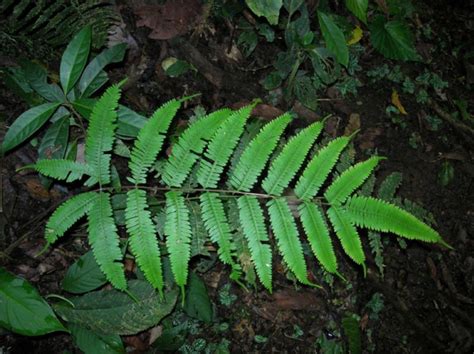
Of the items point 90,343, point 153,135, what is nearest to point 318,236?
point 153,135

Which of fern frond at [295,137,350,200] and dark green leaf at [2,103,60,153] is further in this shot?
dark green leaf at [2,103,60,153]

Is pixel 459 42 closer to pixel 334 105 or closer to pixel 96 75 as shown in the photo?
pixel 334 105

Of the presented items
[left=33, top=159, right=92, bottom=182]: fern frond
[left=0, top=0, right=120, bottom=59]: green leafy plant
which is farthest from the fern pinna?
[left=0, top=0, right=120, bottom=59]: green leafy plant

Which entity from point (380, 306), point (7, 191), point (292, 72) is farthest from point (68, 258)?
point (380, 306)

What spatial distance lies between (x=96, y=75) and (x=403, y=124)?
3.15 metres

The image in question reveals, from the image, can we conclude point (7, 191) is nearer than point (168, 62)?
Yes

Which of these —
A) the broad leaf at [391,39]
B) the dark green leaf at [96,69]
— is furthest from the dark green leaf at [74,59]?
the broad leaf at [391,39]

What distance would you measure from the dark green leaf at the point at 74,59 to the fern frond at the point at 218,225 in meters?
1.19

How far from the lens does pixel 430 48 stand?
16.3 feet

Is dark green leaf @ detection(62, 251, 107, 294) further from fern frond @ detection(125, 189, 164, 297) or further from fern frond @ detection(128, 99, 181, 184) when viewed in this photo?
fern frond @ detection(128, 99, 181, 184)

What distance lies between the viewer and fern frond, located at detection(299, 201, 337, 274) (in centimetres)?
221

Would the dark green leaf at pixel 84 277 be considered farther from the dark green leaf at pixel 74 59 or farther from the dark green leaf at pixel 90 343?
the dark green leaf at pixel 74 59

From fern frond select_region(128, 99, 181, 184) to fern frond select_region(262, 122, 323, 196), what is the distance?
1.98ft

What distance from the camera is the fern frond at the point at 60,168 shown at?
2.18 meters
